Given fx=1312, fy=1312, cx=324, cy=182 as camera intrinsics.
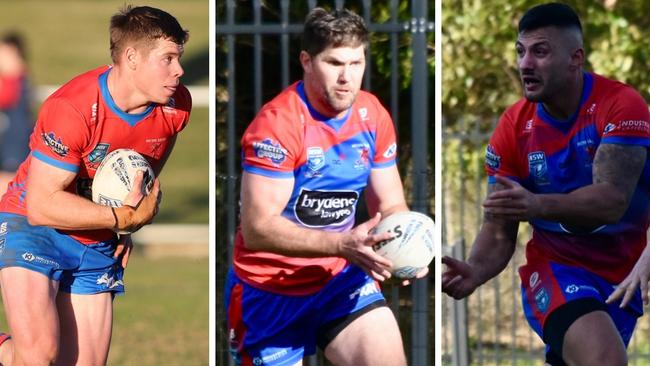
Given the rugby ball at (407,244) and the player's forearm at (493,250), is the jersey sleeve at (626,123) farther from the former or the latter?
the rugby ball at (407,244)

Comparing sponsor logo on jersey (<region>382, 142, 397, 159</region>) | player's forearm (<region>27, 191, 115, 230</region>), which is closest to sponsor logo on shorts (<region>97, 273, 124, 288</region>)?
player's forearm (<region>27, 191, 115, 230</region>)

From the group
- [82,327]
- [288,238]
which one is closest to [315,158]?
[288,238]

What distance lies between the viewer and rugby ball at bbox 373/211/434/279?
496 centimetres

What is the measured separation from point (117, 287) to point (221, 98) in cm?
113

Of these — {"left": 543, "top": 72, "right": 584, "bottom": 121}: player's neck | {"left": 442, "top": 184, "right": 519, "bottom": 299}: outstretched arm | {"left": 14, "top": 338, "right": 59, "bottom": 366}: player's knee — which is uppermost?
{"left": 543, "top": 72, "right": 584, "bottom": 121}: player's neck

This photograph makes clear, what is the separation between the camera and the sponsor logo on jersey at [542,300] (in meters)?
5.41

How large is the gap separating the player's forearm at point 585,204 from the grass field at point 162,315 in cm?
309

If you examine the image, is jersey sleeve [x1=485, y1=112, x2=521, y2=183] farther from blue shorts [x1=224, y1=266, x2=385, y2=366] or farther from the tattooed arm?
blue shorts [x1=224, y1=266, x2=385, y2=366]

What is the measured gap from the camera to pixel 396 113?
6.22m

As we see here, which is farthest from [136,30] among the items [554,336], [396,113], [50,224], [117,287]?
[554,336]

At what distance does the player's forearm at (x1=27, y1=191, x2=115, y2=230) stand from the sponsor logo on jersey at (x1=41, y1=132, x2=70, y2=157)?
0.51 feet

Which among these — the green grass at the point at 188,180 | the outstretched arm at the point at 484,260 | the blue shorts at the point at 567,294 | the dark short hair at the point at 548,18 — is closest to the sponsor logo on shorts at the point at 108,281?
the outstretched arm at the point at 484,260

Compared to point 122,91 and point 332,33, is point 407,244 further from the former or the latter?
point 122,91

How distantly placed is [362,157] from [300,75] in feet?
3.37
